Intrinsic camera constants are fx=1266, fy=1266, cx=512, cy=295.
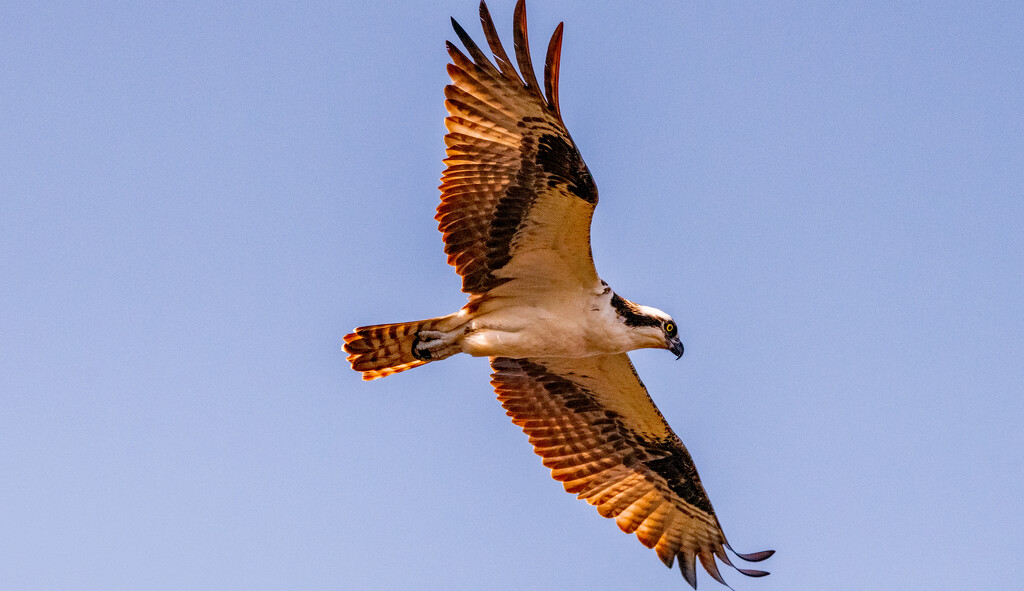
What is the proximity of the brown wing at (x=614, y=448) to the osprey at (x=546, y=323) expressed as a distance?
0.5 inches

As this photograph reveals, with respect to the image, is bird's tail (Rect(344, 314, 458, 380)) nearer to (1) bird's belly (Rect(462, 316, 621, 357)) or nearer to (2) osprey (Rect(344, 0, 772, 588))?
(2) osprey (Rect(344, 0, 772, 588))

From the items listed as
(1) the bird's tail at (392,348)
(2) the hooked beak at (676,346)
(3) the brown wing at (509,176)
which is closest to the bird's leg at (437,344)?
(1) the bird's tail at (392,348)

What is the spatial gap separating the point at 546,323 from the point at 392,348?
1317 mm

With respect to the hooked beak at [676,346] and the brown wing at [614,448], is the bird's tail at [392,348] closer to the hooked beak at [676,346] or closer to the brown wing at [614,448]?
the brown wing at [614,448]

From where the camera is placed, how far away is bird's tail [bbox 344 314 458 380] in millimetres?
10398

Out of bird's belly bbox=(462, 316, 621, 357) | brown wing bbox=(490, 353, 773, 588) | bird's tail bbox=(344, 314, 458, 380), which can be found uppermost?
bird's tail bbox=(344, 314, 458, 380)

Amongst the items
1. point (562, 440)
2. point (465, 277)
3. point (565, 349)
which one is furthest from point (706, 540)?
point (465, 277)

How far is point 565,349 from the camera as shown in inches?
409

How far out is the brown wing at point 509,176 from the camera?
9359 mm

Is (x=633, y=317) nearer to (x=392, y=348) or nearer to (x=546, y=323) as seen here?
(x=546, y=323)

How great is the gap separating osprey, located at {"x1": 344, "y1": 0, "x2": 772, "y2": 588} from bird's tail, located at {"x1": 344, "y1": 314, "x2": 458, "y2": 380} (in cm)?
1

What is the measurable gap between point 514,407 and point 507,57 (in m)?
3.69

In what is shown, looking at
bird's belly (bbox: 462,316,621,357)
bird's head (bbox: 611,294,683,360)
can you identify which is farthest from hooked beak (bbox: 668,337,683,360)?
bird's belly (bbox: 462,316,621,357)

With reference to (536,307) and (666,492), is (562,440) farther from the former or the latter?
(536,307)
